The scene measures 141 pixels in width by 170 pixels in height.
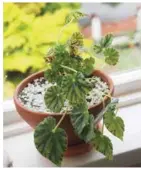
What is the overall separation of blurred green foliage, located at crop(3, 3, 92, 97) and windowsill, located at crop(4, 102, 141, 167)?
0.50ft

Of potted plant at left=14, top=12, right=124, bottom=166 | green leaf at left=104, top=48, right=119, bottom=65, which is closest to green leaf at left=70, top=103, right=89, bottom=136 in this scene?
potted plant at left=14, top=12, right=124, bottom=166

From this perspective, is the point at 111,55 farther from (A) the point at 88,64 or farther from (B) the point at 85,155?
(B) the point at 85,155

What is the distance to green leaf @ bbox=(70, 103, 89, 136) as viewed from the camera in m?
1.01

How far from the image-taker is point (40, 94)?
1163 mm

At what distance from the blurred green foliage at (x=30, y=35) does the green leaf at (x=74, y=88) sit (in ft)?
1.15

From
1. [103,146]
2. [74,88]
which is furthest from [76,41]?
[103,146]

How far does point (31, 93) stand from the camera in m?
1.16

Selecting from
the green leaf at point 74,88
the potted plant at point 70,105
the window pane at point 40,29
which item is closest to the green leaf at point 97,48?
the potted plant at point 70,105

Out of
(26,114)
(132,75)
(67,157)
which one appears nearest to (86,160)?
(67,157)

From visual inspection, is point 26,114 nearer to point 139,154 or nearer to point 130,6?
point 139,154

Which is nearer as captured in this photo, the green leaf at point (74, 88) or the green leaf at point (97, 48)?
the green leaf at point (74, 88)

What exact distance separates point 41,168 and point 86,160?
0.11 meters

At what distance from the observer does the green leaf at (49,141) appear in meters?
1.00

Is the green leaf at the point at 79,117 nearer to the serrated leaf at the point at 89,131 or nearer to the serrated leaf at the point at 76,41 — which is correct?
the serrated leaf at the point at 89,131
